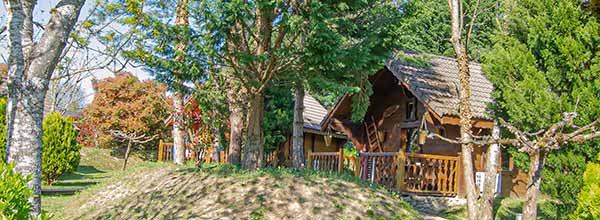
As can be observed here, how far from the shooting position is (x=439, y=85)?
12859 mm

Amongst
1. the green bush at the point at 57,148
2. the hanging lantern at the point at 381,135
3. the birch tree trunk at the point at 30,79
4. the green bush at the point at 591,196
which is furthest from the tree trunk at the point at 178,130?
the green bush at the point at 591,196

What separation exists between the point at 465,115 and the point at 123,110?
23.1 m

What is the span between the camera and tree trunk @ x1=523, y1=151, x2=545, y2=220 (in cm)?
716

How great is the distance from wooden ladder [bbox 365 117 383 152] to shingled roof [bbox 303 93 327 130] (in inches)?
167

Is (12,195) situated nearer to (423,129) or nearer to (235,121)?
(235,121)

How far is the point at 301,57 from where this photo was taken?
9.08 m

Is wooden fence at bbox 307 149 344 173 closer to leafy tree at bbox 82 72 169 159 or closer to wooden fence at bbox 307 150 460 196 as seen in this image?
wooden fence at bbox 307 150 460 196

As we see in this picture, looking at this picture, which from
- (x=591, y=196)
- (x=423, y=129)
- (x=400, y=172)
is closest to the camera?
(x=591, y=196)

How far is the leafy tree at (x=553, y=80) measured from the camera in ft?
25.3

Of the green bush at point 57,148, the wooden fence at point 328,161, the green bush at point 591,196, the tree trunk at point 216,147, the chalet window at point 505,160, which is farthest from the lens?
the tree trunk at point 216,147

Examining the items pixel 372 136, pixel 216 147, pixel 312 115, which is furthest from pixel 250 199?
pixel 312 115

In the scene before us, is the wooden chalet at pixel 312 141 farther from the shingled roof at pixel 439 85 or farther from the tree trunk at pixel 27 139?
the tree trunk at pixel 27 139

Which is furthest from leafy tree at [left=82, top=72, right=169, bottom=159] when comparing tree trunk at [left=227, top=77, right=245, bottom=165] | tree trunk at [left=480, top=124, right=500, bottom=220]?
tree trunk at [left=480, top=124, right=500, bottom=220]

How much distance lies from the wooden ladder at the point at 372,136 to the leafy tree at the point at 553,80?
24.4ft
